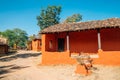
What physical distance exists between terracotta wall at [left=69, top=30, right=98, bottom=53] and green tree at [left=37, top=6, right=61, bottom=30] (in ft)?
79.9

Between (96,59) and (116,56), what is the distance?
1960mm

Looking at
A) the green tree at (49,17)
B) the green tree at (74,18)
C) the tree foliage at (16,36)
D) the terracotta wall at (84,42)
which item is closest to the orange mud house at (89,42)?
the terracotta wall at (84,42)

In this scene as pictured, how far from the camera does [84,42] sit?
1952 centimetres

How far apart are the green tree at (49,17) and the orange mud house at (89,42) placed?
22.9 m

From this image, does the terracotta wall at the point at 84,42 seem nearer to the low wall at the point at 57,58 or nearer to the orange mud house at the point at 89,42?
the orange mud house at the point at 89,42

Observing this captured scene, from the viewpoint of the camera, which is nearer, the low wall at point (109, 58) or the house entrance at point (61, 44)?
the low wall at point (109, 58)

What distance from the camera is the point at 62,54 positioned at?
57.3ft

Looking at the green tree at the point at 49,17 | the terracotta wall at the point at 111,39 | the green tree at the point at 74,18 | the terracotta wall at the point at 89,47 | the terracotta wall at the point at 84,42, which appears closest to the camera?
the terracotta wall at the point at 89,47

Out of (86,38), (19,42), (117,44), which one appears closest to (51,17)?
(86,38)

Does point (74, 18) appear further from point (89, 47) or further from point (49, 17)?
point (89, 47)

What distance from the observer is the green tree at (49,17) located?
4406 cm

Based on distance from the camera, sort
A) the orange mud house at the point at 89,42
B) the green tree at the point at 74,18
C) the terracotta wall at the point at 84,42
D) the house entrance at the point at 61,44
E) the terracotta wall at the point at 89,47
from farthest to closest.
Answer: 1. the green tree at the point at 74,18
2. the house entrance at the point at 61,44
3. the terracotta wall at the point at 84,42
4. the orange mud house at the point at 89,42
5. the terracotta wall at the point at 89,47

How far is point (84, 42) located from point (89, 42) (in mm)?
654

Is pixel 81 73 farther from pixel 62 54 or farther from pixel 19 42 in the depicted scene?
pixel 19 42
